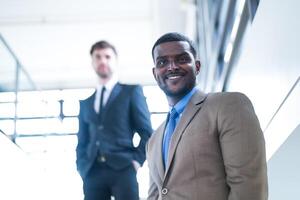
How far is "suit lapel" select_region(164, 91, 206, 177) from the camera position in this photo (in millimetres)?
1255

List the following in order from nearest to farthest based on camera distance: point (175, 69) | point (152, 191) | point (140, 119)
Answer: point (175, 69), point (152, 191), point (140, 119)

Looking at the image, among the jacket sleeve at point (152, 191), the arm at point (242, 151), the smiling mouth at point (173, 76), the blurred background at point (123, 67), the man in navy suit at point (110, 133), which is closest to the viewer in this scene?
the arm at point (242, 151)

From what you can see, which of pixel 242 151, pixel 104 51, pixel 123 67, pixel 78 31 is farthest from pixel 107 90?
pixel 123 67

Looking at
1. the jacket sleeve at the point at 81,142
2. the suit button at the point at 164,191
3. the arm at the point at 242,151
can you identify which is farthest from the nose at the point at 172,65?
the jacket sleeve at the point at 81,142

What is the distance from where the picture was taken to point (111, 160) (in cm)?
184

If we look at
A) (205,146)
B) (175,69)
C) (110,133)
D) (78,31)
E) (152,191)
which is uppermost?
(78,31)

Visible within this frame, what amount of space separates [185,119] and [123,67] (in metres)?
5.97

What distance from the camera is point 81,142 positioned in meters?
2.00

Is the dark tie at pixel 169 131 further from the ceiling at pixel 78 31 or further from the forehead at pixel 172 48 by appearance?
the ceiling at pixel 78 31

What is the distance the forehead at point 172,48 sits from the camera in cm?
140

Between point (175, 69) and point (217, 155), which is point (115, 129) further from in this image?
point (217, 155)

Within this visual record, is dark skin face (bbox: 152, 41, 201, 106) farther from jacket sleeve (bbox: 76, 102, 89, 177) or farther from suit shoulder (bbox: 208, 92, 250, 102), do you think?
jacket sleeve (bbox: 76, 102, 89, 177)

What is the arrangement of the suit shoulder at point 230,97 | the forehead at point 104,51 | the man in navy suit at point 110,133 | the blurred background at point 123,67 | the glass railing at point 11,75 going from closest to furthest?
the suit shoulder at point 230,97, the blurred background at point 123,67, the man in navy suit at point 110,133, the forehead at point 104,51, the glass railing at point 11,75

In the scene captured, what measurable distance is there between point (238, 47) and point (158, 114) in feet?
9.28
